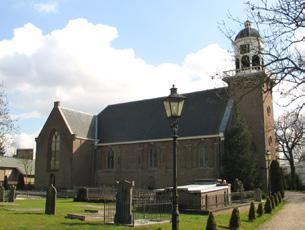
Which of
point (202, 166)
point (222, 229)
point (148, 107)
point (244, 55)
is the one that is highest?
point (148, 107)

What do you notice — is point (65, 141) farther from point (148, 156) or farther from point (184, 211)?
point (184, 211)

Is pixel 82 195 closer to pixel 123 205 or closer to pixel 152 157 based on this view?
pixel 152 157

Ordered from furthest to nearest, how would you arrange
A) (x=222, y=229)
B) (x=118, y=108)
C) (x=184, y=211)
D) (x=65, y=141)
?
(x=118, y=108) < (x=65, y=141) < (x=184, y=211) < (x=222, y=229)

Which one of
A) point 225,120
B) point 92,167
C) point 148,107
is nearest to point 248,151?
point 225,120

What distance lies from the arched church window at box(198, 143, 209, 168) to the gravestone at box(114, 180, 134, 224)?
2599 centimetres

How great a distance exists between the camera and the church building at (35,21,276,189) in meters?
44.2

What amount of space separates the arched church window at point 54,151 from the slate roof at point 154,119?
5611mm

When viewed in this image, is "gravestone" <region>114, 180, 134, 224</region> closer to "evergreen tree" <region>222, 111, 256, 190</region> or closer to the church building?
the church building

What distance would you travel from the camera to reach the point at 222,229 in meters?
18.0

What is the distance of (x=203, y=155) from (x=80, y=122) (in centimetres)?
1871

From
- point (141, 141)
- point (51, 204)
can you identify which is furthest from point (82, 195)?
point (51, 204)

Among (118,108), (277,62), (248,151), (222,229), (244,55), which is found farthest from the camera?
(118,108)

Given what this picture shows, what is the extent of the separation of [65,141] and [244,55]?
41937mm

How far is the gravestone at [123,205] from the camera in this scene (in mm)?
18375
